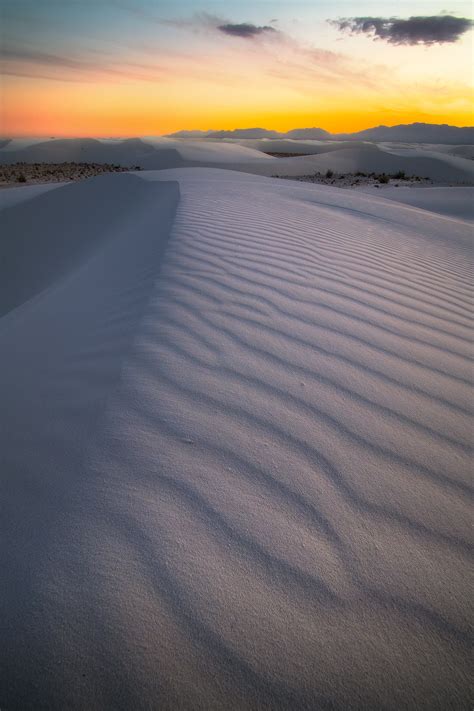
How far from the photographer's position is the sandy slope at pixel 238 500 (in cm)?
94

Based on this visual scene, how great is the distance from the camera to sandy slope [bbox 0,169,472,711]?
0.94 metres

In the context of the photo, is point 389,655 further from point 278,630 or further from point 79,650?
point 79,650

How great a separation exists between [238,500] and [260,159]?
1296 inches

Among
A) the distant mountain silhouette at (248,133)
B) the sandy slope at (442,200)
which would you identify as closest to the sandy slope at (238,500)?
the sandy slope at (442,200)

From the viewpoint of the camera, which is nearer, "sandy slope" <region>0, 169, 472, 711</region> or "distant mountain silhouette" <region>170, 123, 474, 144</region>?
"sandy slope" <region>0, 169, 472, 711</region>

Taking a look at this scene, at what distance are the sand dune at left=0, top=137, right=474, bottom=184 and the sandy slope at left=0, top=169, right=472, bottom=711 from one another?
23931mm

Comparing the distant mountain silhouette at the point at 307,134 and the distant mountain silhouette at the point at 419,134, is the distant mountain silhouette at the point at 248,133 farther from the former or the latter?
the distant mountain silhouette at the point at 419,134

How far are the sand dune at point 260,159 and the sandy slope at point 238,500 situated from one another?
23.9 m

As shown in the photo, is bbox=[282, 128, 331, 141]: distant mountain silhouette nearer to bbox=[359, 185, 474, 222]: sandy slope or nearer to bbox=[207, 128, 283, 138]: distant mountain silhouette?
bbox=[207, 128, 283, 138]: distant mountain silhouette

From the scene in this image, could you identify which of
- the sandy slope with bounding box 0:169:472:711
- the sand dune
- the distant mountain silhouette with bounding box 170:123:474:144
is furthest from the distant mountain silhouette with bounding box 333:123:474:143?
the sandy slope with bounding box 0:169:472:711

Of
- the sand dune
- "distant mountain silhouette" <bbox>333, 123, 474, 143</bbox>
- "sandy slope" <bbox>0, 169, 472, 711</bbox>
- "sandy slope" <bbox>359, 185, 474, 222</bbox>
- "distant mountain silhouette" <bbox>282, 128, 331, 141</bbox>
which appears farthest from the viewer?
"distant mountain silhouette" <bbox>282, 128, 331, 141</bbox>

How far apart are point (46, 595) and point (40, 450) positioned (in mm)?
606

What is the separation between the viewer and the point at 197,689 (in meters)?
0.90

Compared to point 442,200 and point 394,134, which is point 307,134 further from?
point 442,200
